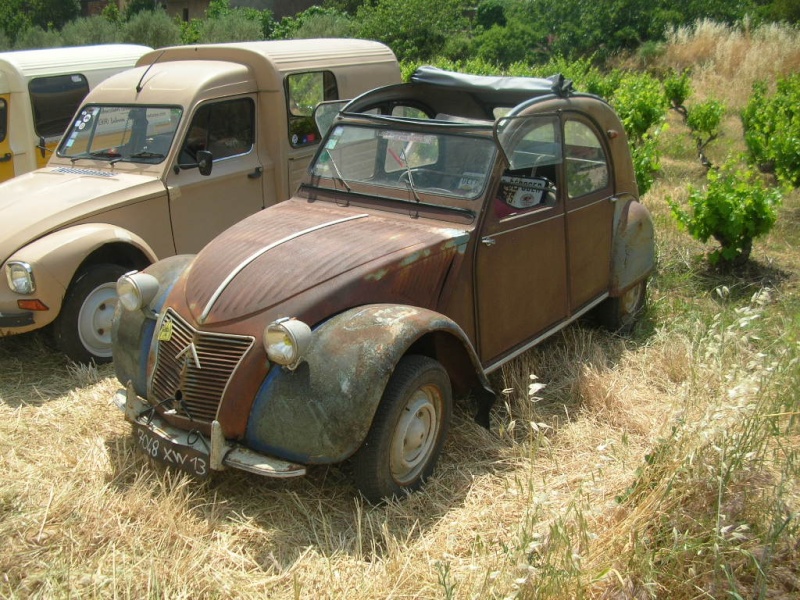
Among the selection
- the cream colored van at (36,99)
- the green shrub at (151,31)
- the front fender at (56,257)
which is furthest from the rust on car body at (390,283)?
the green shrub at (151,31)

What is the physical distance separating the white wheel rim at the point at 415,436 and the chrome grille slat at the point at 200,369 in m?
0.81

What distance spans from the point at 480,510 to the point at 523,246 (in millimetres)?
1620

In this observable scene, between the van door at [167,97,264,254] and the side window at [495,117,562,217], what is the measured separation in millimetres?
2534

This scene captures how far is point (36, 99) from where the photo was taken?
26.6 feet

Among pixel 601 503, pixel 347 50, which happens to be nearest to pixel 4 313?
pixel 601 503

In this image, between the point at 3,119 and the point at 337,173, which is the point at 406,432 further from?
the point at 3,119

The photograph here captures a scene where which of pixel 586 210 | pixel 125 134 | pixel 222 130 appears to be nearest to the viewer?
pixel 586 210

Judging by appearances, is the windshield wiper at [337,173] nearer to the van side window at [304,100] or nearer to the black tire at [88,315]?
the black tire at [88,315]

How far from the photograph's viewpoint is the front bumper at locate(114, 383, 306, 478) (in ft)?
11.1

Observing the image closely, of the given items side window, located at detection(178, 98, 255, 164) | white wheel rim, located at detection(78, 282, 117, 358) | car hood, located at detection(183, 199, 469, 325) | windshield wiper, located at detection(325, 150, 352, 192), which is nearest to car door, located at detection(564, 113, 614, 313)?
car hood, located at detection(183, 199, 469, 325)

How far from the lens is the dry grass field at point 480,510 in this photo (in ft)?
10.3

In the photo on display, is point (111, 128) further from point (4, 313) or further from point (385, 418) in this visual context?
point (385, 418)

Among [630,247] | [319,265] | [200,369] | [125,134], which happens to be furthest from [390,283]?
[125,134]

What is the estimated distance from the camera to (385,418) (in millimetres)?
3504
